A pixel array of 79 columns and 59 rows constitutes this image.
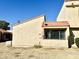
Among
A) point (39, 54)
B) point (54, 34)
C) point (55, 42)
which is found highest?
point (54, 34)

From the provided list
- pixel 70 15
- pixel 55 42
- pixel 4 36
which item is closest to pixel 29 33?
pixel 55 42

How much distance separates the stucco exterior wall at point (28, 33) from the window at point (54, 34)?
43.1 inches

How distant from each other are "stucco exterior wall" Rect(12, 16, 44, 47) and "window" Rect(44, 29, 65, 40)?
110 centimetres

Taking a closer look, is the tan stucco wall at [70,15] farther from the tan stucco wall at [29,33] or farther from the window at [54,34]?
the tan stucco wall at [29,33]

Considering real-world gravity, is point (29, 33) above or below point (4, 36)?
above

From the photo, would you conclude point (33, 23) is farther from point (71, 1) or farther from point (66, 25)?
point (71, 1)

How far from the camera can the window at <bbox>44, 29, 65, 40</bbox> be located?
27.4 meters

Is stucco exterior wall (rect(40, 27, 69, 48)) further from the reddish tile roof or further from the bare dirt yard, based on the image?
the bare dirt yard

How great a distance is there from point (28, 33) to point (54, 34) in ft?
14.7

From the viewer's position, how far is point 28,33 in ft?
92.0

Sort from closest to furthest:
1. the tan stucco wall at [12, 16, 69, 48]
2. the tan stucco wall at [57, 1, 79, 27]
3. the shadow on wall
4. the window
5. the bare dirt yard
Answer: the bare dirt yard < the window < the tan stucco wall at [12, 16, 69, 48] < the tan stucco wall at [57, 1, 79, 27] < the shadow on wall

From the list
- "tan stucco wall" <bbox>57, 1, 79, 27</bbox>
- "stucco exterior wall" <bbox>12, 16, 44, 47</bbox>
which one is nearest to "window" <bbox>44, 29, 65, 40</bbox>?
"stucco exterior wall" <bbox>12, 16, 44, 47</bbox>

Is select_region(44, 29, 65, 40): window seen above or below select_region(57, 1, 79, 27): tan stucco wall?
below

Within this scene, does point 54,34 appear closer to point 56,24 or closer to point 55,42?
point 55,42
